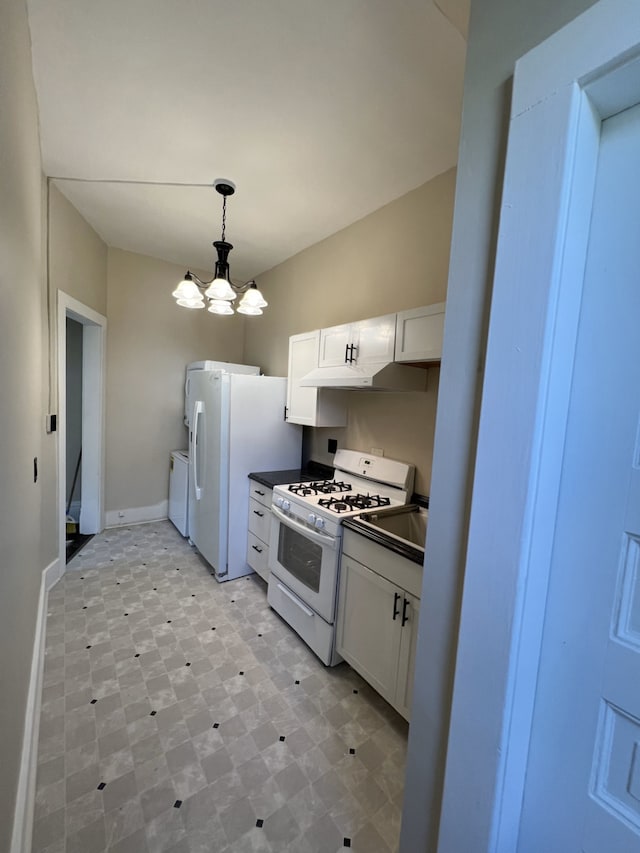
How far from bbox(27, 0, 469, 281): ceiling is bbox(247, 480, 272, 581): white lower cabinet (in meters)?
2.13

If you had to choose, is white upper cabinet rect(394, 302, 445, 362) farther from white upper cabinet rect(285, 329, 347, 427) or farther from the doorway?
the doorway

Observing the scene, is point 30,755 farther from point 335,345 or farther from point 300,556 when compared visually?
point 335,345

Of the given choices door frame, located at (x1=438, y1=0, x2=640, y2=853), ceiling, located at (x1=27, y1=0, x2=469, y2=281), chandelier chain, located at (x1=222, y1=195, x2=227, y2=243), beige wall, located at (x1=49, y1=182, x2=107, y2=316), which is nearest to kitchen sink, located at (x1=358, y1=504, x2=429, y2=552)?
door frame, located at (x1=438, y1=0, x2=640, y2=853)

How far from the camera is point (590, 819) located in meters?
0.64

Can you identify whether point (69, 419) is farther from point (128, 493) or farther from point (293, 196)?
point (293, 196)

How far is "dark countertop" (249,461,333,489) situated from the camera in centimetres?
265

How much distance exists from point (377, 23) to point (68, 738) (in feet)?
10.3

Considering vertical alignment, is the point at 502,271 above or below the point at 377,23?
below

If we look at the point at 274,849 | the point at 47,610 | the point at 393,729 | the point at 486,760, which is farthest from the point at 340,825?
the point at 47,610

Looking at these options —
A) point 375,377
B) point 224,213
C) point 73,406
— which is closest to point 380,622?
point 375,377

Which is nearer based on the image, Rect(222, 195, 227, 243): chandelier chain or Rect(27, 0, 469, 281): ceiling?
Rect(27, 0, 469, 281): ceiling

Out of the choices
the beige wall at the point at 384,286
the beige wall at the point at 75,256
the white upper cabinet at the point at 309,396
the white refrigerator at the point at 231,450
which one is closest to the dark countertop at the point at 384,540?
the beige wall at the point at 384,286

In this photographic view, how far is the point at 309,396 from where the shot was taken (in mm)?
2672

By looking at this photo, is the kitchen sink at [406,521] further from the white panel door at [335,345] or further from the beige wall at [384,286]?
the white panel door at [335,345]
